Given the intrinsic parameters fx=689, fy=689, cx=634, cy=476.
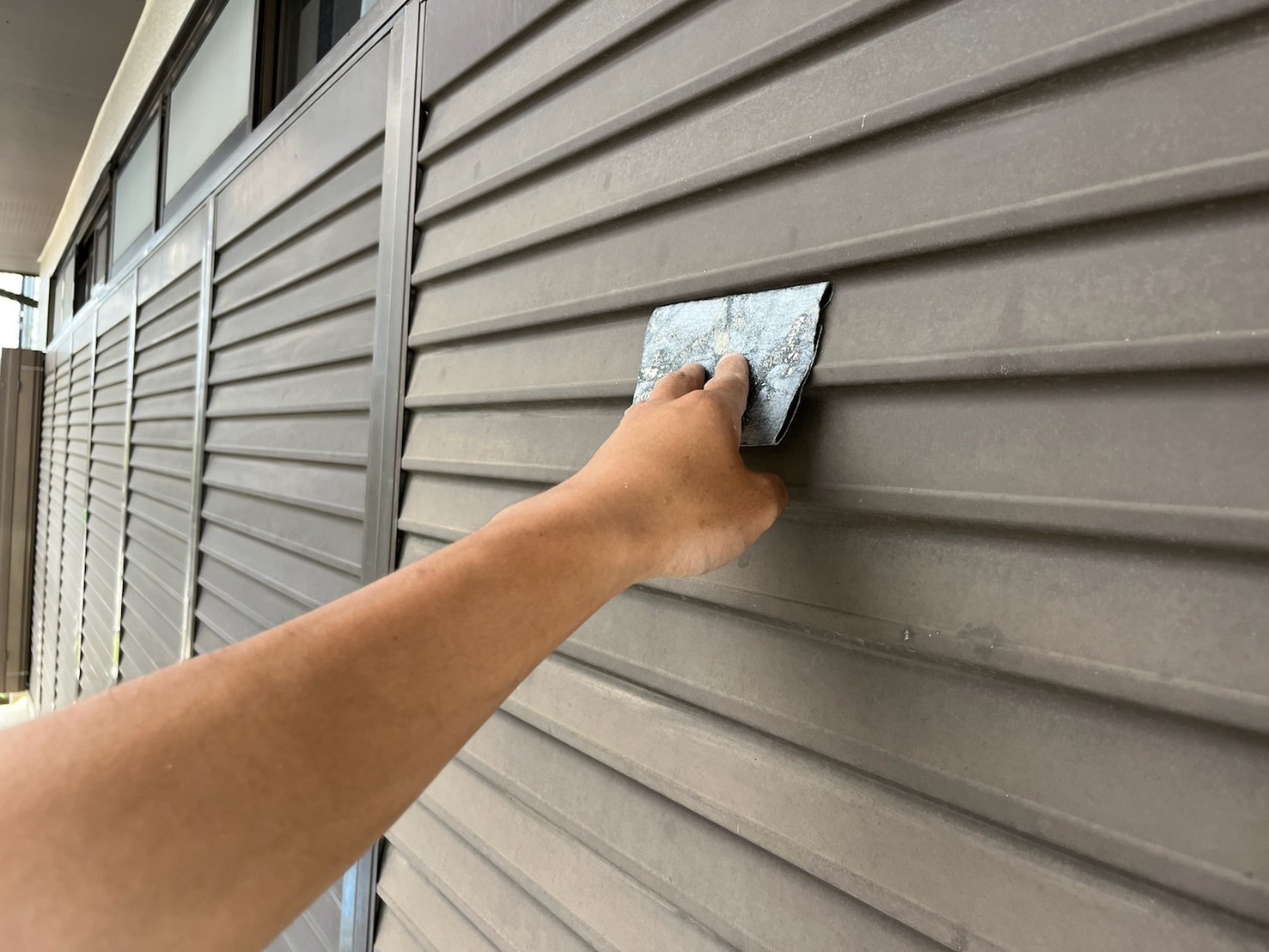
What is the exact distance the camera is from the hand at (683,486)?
661 mm

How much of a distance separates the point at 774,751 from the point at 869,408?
0.39 m

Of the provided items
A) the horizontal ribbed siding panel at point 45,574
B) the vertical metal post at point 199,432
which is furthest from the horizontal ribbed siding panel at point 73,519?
the vertical metal post at point 199,432

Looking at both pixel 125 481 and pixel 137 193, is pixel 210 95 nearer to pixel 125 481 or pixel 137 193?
pixel 137 193

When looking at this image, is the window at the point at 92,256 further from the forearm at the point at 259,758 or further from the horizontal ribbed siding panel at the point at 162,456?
the forearm at the point at 259,758

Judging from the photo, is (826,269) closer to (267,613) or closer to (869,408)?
(869,408)

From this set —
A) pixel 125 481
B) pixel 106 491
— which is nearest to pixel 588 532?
pixel 125 481

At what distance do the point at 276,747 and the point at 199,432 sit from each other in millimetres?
2643

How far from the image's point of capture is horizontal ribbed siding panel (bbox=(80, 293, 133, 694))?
380 centimetres

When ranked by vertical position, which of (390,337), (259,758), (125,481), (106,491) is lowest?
(106,491)

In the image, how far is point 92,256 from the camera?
601 cm

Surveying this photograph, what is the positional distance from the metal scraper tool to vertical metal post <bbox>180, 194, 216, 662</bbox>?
7.76 feet

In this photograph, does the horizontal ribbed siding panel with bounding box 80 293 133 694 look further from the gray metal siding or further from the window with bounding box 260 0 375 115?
the window with bounding box 260 0 375 115

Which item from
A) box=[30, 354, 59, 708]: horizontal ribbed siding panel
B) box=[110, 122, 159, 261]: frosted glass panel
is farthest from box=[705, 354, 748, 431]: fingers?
box=[30, 354, 59, 708]: horizontal ribbed siding panel

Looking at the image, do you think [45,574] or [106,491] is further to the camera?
[45,574]
